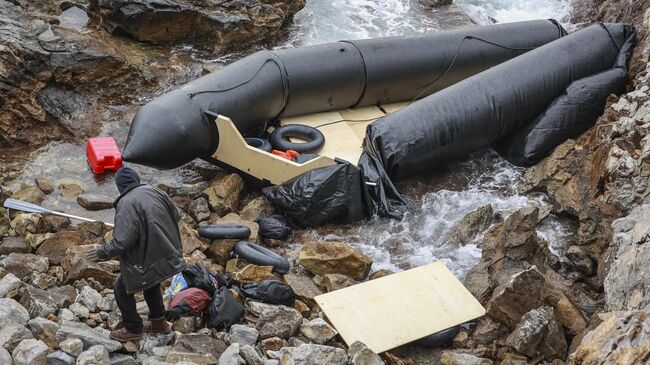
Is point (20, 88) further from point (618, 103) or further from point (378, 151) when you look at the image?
point (618, 103)

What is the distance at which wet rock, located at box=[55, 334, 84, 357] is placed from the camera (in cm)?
389

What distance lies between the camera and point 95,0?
8938 mm

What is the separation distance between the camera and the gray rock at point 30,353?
3.71 meters

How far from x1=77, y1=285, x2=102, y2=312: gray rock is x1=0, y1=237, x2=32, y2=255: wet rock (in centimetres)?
99

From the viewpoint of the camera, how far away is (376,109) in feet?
25.8

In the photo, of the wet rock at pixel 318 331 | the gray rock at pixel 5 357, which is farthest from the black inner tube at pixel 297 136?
the gray rock at pixel 5 357

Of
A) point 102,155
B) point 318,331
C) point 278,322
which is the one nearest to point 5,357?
point 278,322

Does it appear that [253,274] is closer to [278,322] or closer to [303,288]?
[303,288]

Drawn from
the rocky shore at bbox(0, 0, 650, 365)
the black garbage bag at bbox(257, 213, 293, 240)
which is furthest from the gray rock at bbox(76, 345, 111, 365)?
the black garbage bag at bbox(257, 213, 293, 240)

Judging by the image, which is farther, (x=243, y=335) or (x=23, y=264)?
(x=23, y=264)

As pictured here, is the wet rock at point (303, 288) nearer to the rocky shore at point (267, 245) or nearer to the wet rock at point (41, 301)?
the rocky shore at point (267, 245)

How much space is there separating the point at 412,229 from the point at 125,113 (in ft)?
11.4

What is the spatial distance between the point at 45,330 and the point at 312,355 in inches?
61.3

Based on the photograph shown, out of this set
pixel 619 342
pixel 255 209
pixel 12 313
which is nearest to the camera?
pixel 619 342
